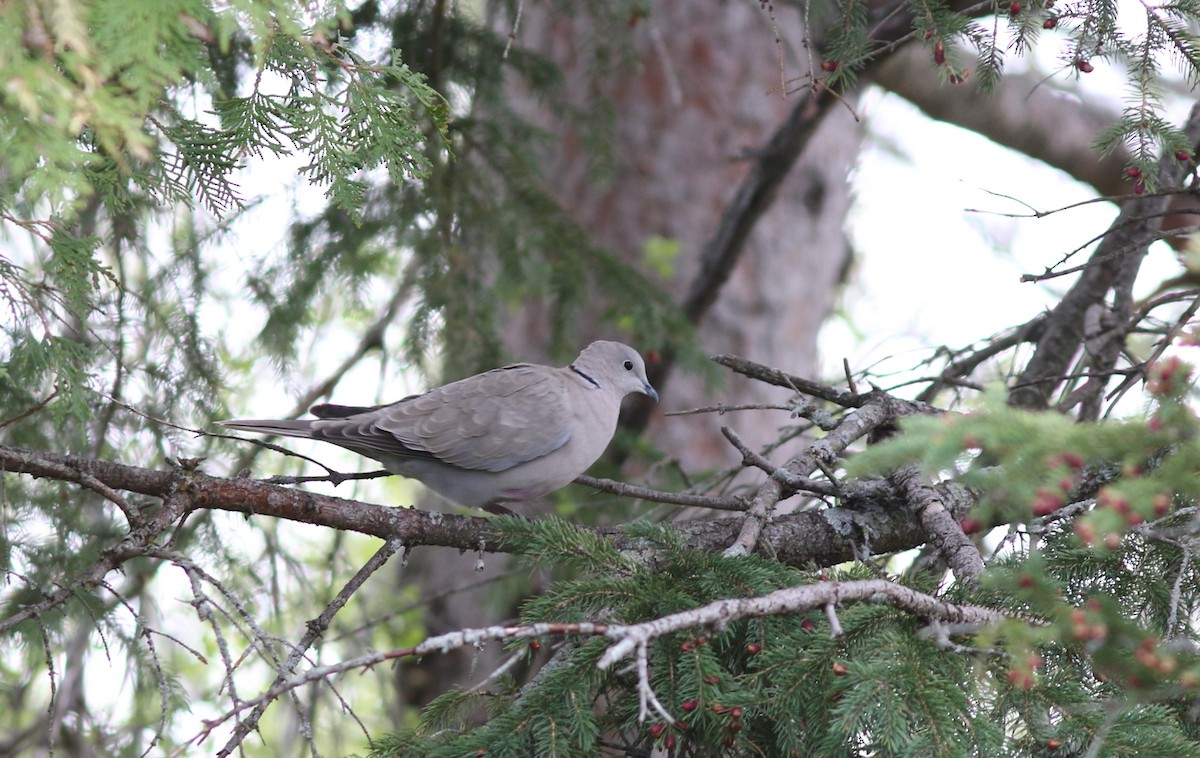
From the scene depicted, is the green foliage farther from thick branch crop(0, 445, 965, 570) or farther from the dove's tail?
the dove's tail

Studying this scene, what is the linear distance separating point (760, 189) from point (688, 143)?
5.60 feet

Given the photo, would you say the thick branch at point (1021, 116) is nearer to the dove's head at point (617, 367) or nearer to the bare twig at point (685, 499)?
the dove's head at point (617, 367)

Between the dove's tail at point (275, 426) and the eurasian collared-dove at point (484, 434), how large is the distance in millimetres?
100

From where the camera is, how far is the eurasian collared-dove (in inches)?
143

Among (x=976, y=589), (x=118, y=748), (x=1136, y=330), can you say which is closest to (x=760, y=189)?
(x=1136, y=330)

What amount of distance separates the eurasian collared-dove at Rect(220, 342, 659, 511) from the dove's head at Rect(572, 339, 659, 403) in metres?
0.51

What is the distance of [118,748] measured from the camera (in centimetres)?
467

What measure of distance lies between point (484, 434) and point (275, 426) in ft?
2.56

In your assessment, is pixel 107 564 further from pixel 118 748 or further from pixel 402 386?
pixel 402 386

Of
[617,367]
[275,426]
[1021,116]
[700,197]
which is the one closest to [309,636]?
[275,426]

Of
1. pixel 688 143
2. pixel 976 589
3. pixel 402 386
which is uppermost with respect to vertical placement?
pixel 688 143

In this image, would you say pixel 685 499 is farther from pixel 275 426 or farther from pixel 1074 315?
pixel 1074 315

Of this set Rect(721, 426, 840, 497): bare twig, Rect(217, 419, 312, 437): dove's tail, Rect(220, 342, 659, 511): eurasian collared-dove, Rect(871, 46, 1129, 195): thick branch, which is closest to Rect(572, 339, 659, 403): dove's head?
Rect(220, 342, 659, 511): eurasian collared-dove

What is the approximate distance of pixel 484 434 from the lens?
374cm
